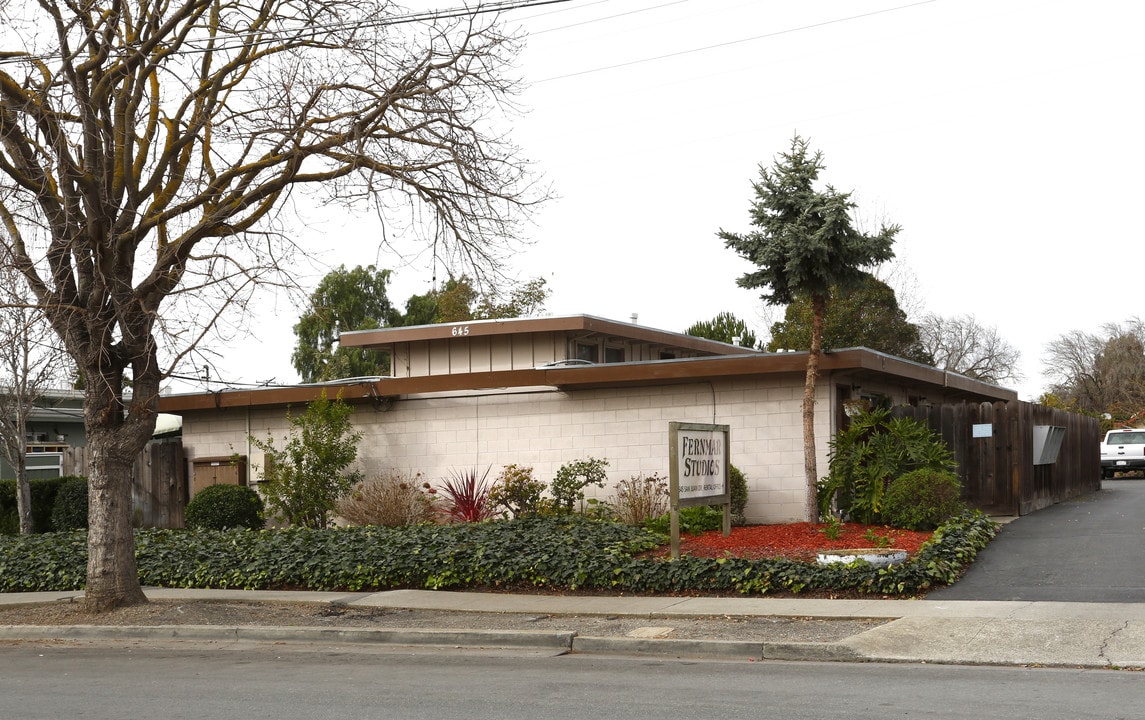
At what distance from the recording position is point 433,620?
1316 centimetres

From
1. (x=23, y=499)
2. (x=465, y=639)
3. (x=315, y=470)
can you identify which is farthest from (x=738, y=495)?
(x=23, y=499)

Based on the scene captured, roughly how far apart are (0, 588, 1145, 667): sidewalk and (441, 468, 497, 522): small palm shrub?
5392mm

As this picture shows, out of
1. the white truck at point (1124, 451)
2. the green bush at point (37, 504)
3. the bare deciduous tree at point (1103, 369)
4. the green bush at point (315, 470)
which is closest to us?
the green bush at point (315, 470)

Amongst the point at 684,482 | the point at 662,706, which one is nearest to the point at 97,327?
the point at 684,482

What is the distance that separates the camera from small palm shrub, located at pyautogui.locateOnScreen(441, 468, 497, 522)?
20.6m

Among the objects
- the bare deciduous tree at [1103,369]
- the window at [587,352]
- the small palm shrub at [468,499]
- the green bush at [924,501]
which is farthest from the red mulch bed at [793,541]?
the bare deciduous tree at [1103,369]

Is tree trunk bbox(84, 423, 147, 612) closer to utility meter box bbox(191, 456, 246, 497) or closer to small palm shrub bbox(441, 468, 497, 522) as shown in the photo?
small palm shrub bbox(441, 468, 497, 522)

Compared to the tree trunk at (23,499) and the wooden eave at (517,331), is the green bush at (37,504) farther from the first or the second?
the wooden eave at (517,331)

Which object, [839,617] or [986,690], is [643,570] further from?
[986,690]

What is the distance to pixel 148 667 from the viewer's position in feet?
36.0

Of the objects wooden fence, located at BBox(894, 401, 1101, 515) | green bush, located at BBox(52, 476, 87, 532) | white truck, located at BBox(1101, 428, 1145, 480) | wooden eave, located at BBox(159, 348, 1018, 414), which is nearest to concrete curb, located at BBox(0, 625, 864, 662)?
wooden eave, located at BBox(159, 348, 1018, 414)

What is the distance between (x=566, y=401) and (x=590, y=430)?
2.41 ft

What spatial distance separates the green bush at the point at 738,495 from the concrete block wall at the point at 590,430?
36 centimetres

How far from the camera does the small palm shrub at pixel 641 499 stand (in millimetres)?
19391
